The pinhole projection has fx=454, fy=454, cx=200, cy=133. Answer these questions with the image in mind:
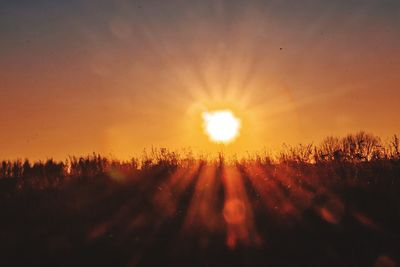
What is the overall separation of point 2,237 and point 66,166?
9082mm

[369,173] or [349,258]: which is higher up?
[369,173]

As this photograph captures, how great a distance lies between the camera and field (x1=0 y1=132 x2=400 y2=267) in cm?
879

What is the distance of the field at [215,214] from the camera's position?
8789mm

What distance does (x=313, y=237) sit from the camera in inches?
369

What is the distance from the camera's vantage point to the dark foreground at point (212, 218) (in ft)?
28.7

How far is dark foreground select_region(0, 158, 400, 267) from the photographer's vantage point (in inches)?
344

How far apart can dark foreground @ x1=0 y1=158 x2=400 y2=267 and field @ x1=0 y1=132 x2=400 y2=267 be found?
25 mm

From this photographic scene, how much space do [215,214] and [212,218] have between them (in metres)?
0.36

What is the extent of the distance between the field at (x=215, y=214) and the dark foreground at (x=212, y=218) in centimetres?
3

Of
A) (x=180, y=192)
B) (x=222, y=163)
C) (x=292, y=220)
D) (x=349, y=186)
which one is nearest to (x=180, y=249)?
(x=292, y=220)

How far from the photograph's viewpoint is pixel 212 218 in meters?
10.8

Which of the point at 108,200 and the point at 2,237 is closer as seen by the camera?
the point at 2,237

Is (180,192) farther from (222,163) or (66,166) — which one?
(66,166)

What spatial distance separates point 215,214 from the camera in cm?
1109
